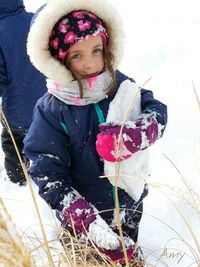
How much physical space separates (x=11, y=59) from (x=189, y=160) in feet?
5.17

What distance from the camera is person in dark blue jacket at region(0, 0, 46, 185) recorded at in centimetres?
314

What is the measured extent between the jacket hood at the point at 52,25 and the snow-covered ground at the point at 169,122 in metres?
0.21

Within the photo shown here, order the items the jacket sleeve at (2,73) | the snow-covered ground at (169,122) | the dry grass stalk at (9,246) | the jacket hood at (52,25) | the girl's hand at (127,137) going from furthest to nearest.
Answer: the jacket sleeve at (2,73), the snow-covered ground at (169,122), the jacket hood at (52,25), the girl's hand at (127,137), the dry grass stalk at (9,246)

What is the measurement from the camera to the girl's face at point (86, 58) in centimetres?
201

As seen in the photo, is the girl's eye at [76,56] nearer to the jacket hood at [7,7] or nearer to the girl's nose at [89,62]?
the girl's nose at [89,62]

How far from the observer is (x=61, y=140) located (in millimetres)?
2066

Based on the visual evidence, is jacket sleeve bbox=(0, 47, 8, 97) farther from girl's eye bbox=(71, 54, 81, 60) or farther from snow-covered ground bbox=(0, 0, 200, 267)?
girl's eye bbox=(71, 54, 81, 60)

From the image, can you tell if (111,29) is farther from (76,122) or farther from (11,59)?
(11,59)

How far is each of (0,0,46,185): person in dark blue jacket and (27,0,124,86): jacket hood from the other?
1122 mm

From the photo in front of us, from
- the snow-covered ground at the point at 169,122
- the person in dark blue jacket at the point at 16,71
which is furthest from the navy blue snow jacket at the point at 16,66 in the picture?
the snow-covered ground at the point at 169,122

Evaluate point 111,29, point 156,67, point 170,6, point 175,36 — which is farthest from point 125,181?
point 170,6

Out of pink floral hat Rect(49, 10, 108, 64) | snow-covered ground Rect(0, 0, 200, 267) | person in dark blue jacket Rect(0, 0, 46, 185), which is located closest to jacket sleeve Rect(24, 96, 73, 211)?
snow-covered ground Rect(0, 0, 200, 267)

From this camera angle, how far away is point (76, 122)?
6.75 feet

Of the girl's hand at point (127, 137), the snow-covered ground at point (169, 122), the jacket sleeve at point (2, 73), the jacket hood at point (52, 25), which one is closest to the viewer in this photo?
the girl's hand at point (127, 137)
